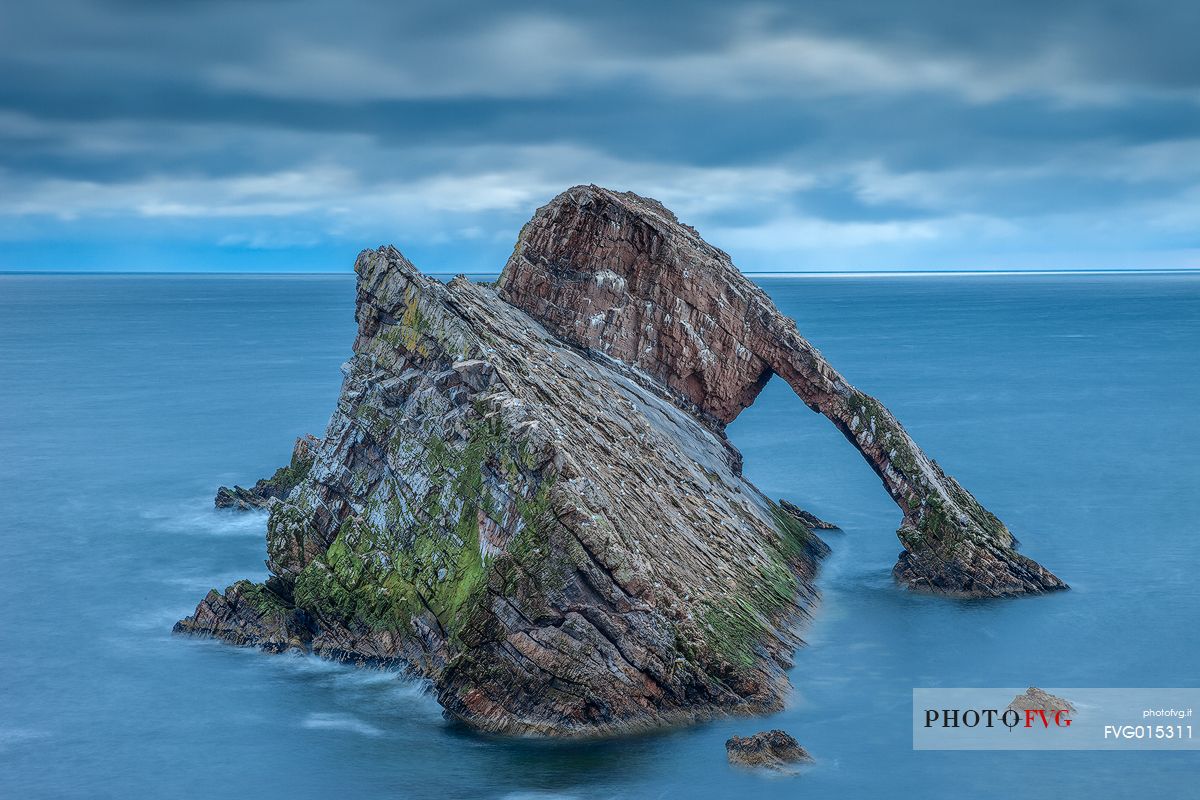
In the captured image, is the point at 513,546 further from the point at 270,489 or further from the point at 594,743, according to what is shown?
the point at 270,489

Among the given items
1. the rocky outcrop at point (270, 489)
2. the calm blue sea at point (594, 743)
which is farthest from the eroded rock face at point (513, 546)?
the rocky outcrop at point (270, 489)

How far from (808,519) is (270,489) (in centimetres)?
3169

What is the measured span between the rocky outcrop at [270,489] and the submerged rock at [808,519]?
1075 inches

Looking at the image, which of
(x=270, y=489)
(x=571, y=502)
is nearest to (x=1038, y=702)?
(x=571, y=502)

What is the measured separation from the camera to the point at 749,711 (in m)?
44.8

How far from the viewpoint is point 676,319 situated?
66.9m

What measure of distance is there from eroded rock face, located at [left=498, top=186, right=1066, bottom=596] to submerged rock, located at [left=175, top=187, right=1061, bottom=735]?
4.5 inches

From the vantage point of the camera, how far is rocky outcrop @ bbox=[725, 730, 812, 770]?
41.0 metres

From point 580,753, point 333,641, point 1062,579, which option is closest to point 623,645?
point 580,753

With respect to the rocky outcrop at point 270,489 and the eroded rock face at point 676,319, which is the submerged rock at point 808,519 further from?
the rocky outcrop at point 270,489

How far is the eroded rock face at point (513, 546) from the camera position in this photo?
143 ft

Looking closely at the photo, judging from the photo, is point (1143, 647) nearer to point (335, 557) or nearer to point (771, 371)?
point (771, 371)
